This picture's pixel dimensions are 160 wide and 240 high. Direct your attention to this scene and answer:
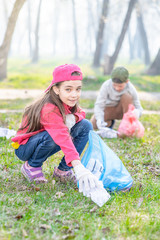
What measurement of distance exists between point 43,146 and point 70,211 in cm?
58

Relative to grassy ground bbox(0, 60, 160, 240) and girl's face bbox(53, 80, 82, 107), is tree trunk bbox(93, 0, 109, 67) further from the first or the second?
girl's face bbox(53, 80, 82, 107)

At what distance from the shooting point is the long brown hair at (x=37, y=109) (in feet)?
7.32

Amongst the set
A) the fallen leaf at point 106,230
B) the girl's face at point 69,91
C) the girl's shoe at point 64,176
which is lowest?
the girl's shoe at point 64,176

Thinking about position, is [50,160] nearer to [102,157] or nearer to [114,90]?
[102,157]

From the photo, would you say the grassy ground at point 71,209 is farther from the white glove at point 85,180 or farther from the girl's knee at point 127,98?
the girl's knee at point 127,98

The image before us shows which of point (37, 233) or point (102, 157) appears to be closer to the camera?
point (37, 233)

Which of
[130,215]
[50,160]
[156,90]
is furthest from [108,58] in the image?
[130,215]

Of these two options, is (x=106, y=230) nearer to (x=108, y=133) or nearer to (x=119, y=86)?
(x=108, y=133)

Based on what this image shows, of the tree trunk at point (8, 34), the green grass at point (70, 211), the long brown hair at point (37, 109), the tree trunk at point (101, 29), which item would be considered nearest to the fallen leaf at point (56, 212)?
the green grass at point (70, 211)

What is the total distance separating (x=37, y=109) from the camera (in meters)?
2.23

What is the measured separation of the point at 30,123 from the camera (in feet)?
7.55

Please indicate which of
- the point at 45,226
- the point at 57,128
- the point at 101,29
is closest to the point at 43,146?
the point at 57,128

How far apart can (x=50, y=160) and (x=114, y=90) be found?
1.64m

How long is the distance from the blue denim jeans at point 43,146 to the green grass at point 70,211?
232 millimetres
